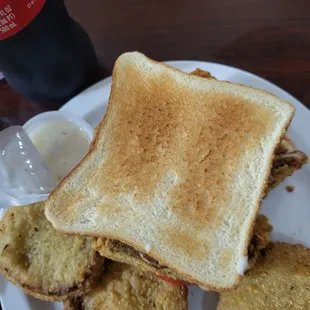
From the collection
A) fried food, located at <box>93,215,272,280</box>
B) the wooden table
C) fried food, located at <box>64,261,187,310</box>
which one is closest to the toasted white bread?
fried food, located at <box>93,215,272,280</box>

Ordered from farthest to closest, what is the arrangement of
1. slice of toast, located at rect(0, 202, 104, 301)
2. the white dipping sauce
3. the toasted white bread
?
1. the white dipping sauce
2. slice of toast, located at rect(0, 202, 104, 301)
3. the toasted white bread

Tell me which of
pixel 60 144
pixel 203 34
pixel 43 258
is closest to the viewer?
pixel 43 258

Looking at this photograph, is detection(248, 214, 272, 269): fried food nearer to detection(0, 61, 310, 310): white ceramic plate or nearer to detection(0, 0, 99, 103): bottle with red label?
detection(0, 61, 310, 310): white ceramic plate

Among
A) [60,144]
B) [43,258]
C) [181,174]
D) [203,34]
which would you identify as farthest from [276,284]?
[203,34]

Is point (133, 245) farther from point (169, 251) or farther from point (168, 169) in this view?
point (168, 169)

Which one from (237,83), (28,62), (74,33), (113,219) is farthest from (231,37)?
(113,219)

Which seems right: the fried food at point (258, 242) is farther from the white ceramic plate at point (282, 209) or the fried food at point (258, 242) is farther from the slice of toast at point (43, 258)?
the slice of toast at point (43, 258)

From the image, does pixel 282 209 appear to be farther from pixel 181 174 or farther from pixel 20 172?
pixel 20 172
